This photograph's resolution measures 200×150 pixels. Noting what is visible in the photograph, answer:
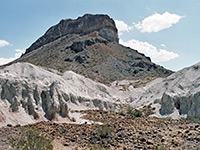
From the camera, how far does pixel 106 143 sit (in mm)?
10133

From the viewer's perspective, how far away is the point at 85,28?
120m

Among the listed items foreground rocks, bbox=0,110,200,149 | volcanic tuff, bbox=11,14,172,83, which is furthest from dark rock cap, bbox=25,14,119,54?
foreground rocks, bbox=0,110,200,149

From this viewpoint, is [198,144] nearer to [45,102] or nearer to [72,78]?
[45,102]

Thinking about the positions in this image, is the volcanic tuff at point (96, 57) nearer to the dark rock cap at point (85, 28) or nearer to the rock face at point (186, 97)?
the dark rock cap at point (85, 28)

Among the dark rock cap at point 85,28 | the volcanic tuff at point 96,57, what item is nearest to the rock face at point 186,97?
the volcanic tuff at point 96,57

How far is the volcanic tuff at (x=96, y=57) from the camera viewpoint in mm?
73938

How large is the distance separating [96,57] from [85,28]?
131 ft

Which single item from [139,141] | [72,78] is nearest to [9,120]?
[139,141]

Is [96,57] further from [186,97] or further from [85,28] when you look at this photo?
[186,97]

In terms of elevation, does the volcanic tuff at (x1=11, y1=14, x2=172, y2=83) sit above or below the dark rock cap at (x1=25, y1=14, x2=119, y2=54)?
below

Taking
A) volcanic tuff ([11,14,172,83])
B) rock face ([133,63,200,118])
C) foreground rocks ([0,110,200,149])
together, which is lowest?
foreground rocks ([0,110,200,149])

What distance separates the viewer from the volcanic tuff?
243 feet

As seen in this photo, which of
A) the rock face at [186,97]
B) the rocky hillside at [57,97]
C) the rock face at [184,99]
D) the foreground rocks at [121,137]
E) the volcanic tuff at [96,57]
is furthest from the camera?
the volcanic tuff at [96,57]

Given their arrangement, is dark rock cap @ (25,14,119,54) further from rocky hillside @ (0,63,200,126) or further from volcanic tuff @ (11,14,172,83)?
rocky hillside @ (0,63,200,126)
